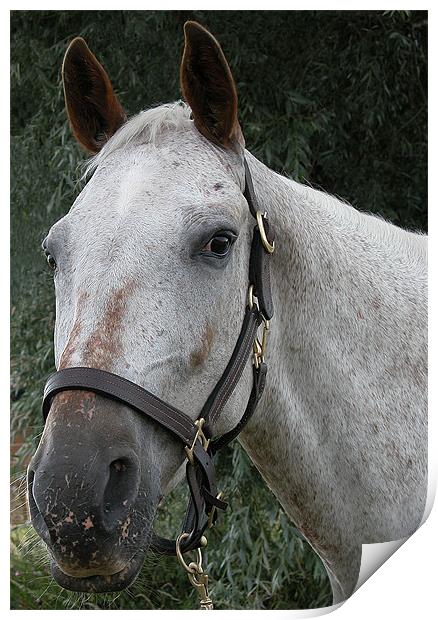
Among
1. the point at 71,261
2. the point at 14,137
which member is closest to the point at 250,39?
the point at 14,137

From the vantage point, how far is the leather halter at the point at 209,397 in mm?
830

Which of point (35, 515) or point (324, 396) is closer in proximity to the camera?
point (35, 515)

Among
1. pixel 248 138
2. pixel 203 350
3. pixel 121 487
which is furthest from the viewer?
pixel 248 138

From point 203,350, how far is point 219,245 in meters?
0.15

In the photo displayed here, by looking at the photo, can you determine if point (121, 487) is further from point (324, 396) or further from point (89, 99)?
point (89, 99)

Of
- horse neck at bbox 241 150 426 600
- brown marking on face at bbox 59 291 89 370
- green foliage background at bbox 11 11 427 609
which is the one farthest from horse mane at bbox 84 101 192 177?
green foliage background at bbox 11 11 427 609

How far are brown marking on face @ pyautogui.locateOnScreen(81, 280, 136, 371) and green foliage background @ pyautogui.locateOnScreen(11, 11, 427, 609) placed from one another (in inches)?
29.2

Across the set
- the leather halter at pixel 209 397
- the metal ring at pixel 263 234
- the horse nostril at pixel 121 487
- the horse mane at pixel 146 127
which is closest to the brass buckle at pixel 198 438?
the leather halter at pixel 209 397

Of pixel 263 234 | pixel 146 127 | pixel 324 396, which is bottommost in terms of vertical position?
pixel 324 396

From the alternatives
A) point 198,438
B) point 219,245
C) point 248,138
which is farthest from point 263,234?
point 248,138

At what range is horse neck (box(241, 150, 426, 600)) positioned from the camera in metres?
1.13

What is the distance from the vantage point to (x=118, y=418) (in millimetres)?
834

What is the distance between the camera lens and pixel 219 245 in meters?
0.97
